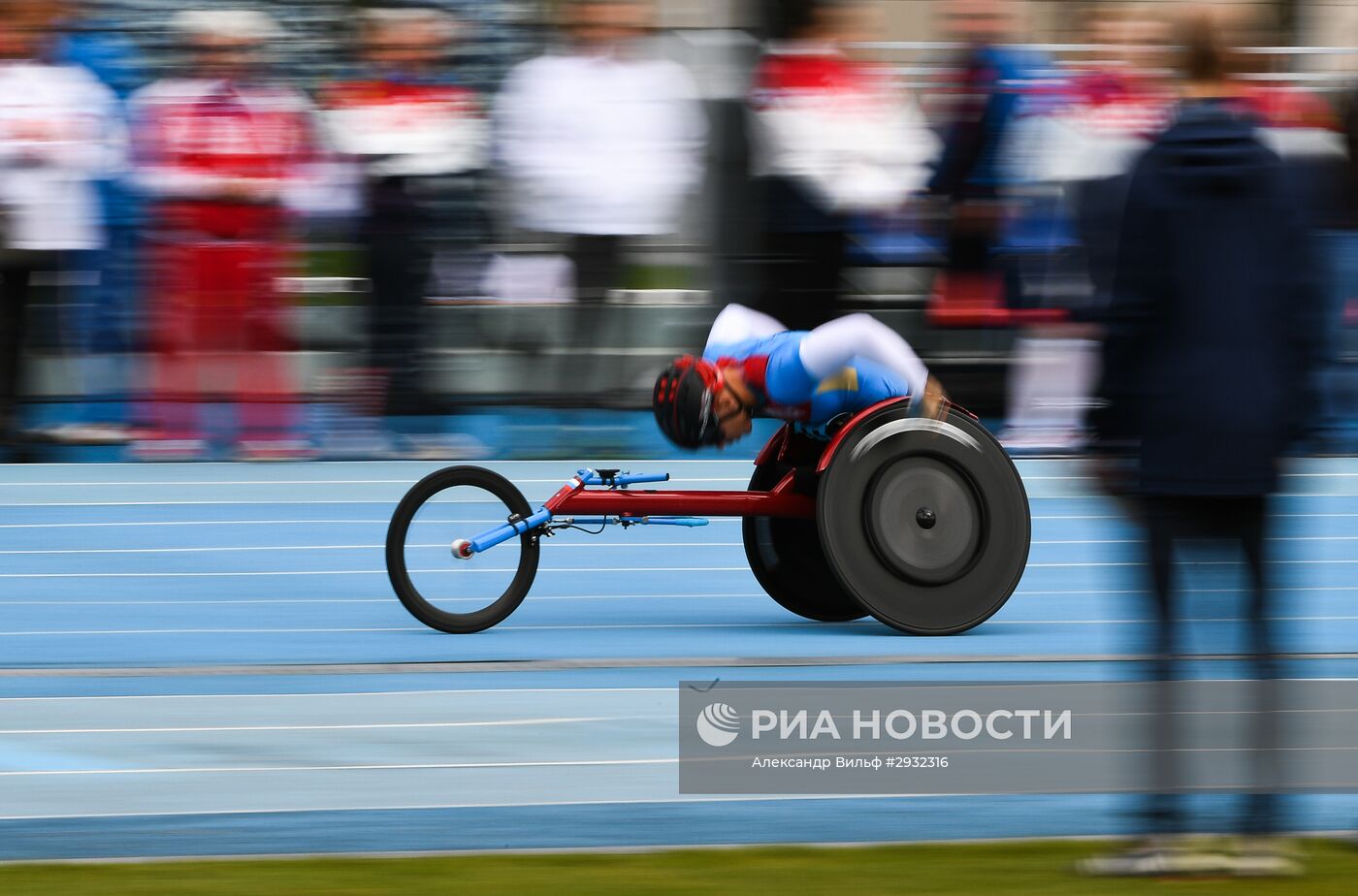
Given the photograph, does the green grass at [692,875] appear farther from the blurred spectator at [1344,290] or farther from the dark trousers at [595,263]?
the blurred spectator at [1344,290]

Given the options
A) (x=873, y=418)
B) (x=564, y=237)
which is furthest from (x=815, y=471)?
(x=564, y=237)

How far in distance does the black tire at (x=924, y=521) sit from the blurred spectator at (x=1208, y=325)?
2870 mm

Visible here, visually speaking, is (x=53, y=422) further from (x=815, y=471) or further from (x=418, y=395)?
(x=815, y=471)

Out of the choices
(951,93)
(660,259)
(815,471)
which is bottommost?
(815,471)

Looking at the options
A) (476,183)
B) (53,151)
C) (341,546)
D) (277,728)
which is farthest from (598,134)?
(277,728)

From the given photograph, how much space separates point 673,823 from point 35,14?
696cm

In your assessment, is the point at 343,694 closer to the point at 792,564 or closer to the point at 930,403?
the point at 792,564

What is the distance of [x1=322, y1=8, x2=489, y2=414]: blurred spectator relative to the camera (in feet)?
36.6

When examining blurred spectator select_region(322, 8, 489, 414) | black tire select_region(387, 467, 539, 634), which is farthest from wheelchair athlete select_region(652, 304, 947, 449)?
blurred spectator select_region(322, 8, 489, 414)

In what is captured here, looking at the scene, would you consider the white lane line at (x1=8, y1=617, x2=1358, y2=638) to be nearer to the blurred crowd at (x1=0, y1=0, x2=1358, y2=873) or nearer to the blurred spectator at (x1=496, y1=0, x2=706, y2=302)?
the blurred crowd at (x1=0, y1=0, x2=1358, y2=873)

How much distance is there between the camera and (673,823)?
5.32 metres

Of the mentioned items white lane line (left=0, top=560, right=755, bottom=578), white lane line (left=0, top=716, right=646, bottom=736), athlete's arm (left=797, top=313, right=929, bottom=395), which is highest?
athlete's arm (left=797, top=313, right=929, bottom=395)

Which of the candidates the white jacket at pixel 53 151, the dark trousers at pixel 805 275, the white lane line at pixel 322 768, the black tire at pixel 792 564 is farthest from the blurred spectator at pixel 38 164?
the white lane line at pixel 322 768

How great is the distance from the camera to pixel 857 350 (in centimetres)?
734
